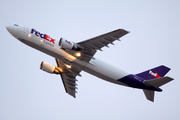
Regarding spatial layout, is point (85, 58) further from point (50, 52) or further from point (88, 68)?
point (50, 52)

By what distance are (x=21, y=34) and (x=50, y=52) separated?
5.52 m

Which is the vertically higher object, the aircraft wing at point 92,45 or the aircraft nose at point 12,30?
the aircraft nose at point 12,30

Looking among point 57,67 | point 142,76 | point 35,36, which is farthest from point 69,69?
point 142,76

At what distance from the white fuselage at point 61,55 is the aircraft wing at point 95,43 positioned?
1033 mm

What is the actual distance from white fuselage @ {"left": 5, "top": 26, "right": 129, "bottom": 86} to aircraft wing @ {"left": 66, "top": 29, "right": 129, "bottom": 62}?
1.03m

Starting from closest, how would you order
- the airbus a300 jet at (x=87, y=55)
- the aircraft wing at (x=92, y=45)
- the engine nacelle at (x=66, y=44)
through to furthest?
the aircraft wing at (x=92, y=45) → the engine nacelle at (x=66, y=44) → the airbus a300 jet at (x=87, y=55)

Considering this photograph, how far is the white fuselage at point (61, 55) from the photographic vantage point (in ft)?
125

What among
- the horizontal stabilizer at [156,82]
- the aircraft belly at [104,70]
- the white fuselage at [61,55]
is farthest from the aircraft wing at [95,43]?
the horizontal stabilizer at [156,82]

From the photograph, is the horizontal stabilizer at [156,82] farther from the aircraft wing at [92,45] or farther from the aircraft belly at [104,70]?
the aircraft wing at [92,45]

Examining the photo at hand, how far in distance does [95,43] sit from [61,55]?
19.6 feet

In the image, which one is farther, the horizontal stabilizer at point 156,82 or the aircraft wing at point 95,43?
the horizontal stabilizer at point 156,82

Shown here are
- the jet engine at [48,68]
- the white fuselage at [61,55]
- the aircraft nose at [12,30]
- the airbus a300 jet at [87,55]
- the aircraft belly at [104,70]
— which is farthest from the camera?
the jet engine at [48,68]

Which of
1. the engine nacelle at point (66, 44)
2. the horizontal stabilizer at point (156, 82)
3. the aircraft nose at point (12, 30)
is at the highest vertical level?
the aircraft nose at point (12, 30)

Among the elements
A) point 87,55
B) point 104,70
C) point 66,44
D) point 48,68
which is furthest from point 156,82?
point 48,68
